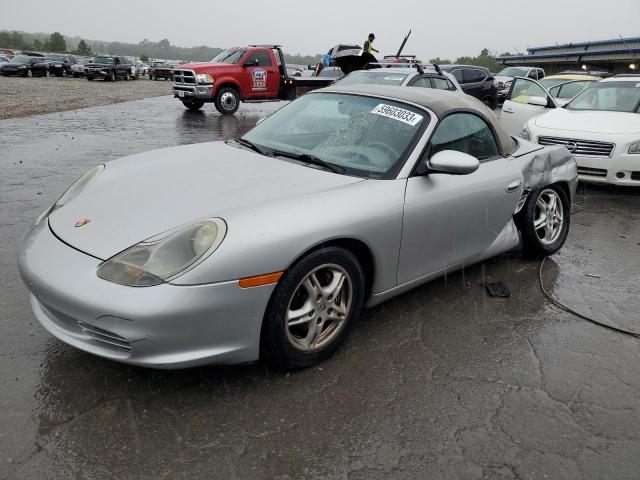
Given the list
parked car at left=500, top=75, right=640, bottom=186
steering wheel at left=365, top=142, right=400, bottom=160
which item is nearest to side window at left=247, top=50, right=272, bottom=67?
parked car at left=500, top=75, right=640, bottom=186

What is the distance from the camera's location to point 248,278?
7.90 feet

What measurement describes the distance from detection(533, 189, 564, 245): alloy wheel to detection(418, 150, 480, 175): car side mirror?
5.22ft

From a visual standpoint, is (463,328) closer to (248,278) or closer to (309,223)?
(309,223)

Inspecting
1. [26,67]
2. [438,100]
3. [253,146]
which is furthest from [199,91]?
[26,67]

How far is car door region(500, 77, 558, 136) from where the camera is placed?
9.40 meters

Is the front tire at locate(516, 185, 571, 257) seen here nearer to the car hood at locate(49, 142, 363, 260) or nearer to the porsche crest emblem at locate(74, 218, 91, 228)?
the car hood at locate(49, 142, 363, 260)

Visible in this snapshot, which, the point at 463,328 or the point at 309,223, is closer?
the point at 309,223

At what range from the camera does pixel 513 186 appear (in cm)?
386

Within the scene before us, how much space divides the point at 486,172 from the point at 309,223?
5.50 feet

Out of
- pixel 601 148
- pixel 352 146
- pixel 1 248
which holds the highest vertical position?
pixel 352 146

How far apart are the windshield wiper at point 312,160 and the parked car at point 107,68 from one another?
106 ft

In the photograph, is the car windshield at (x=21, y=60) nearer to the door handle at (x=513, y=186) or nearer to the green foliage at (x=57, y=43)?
the door handle at (x=513, y=186)

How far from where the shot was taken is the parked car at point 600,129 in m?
6.90

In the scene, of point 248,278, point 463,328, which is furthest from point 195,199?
point 463,328
